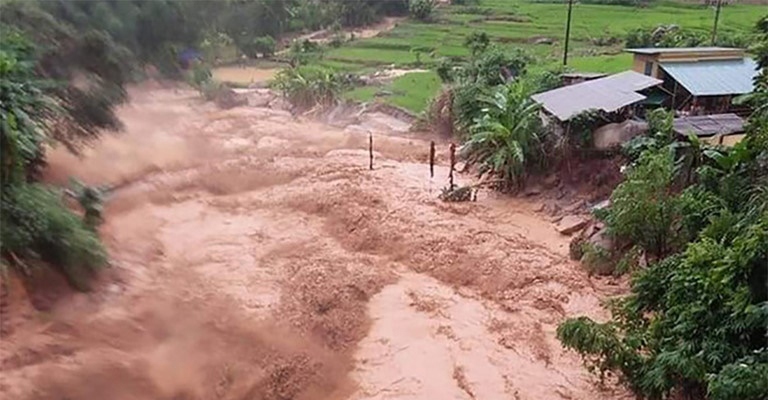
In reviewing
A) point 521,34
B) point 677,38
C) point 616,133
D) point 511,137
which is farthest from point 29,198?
point 521,34

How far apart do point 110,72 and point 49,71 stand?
10.7 ft

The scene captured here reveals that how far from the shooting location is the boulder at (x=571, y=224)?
645 inches

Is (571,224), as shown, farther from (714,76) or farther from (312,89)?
(312,89)

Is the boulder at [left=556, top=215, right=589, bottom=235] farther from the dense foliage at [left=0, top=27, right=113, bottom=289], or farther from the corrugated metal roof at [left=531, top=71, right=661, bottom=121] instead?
the dense foliage at [left=0, top=27, right=113, bottom=289]

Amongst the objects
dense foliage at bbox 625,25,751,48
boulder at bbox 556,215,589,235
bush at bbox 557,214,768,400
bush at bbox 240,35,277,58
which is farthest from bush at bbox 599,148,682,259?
bush at bbox 240,35,277,58

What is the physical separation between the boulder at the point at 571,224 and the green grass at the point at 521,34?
11.6 m

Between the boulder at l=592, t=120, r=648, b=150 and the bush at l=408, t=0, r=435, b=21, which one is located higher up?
the boulder at l=592, t=120, r=648, b=150

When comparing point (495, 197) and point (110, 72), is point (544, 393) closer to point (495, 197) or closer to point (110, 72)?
point (495, 197)

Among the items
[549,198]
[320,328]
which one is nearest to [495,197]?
[549,198]

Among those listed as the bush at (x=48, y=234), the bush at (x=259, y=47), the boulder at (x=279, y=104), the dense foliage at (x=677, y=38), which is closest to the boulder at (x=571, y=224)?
the bush at (x=48, y=234)

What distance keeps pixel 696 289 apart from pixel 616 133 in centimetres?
848

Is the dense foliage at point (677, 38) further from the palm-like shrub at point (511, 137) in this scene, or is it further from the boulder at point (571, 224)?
the boulder at point (571, 224)

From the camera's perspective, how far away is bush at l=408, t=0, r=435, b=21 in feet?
168

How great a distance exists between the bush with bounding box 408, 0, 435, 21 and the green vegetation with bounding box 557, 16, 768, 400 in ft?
131
